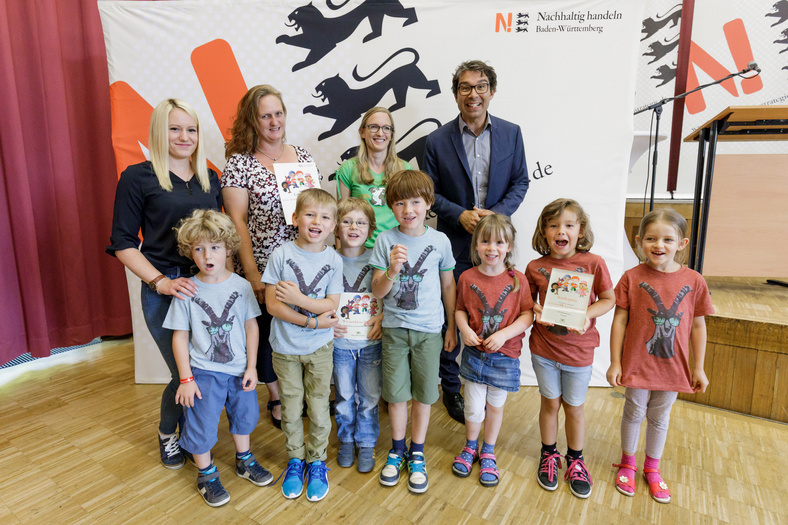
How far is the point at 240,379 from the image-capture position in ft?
5.23

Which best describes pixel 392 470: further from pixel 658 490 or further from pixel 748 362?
pixel 748 362

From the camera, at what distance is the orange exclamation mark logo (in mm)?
2277

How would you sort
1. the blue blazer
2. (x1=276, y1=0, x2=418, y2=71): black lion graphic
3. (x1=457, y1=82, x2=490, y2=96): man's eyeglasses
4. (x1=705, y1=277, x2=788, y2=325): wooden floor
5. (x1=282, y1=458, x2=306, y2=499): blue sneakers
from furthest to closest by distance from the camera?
(x1=276, y1=0, x2=418, y2=71): black lion graphic
(x1=705, y1=277, x2=788, y2=325): wooden floor
the blue blazer
(x1=457, y1=82, x2=490, y2=96): man's eyeglasses
(x1=282, y1=458, x2=306, y2=499): blue sneakers

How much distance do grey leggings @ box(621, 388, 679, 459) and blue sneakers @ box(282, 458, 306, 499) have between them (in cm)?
130

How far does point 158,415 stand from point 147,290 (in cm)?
97

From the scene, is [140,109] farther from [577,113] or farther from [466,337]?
[577,113]

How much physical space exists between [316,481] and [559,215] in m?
1.36

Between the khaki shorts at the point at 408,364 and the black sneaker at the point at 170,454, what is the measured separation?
0.97m

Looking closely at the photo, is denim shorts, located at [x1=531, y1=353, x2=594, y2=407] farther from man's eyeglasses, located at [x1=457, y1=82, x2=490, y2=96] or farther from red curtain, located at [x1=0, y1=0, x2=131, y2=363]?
red curtain, located at [x1=0, y1=0, x2=131, y2=363]

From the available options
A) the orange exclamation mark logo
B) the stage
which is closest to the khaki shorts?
the stage

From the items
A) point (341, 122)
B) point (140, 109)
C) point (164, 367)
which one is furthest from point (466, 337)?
point (140, 109)

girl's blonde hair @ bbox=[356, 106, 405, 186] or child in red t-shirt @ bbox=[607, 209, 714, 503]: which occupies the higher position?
girl's blonde hair @ bbox=[356, 106, 405, 186]

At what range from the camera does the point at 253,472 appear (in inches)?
65.6

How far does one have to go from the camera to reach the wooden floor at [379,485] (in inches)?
58.7
